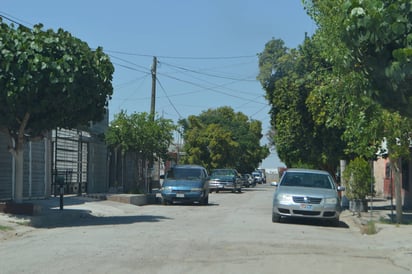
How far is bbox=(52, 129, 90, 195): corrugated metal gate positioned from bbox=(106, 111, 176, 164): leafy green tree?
5.75 ft

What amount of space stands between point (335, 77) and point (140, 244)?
23.6 feet

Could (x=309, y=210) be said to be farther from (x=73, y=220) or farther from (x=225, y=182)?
(x=225, y=182)

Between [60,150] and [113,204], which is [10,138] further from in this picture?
[60,150]

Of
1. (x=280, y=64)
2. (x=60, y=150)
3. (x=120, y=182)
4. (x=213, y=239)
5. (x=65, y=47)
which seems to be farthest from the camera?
(x=120, y=182)

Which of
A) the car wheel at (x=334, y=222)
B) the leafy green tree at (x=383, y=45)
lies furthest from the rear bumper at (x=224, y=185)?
the leafy green tree at (x=383, y=45)

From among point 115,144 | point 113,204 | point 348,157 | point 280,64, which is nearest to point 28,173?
point 113,204

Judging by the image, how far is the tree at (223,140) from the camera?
55.2 meters

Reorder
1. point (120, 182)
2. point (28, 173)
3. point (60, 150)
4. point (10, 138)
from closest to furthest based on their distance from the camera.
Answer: point (10, 138)
point (28, 173)
point (60, 150)
point (120, 182)

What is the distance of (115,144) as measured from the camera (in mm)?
28422

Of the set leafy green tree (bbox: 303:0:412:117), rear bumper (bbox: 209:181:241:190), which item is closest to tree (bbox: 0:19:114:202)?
leafy green tree (bbox: 303:0:412:117)

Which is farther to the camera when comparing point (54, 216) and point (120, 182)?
point (120, 182)

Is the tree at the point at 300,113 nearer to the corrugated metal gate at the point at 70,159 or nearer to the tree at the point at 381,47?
the corrugated metal gate at the point at 70,159

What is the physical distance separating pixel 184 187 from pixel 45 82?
11.8 metres

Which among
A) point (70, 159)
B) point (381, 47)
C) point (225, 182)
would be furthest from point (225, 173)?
point (381, 47)
